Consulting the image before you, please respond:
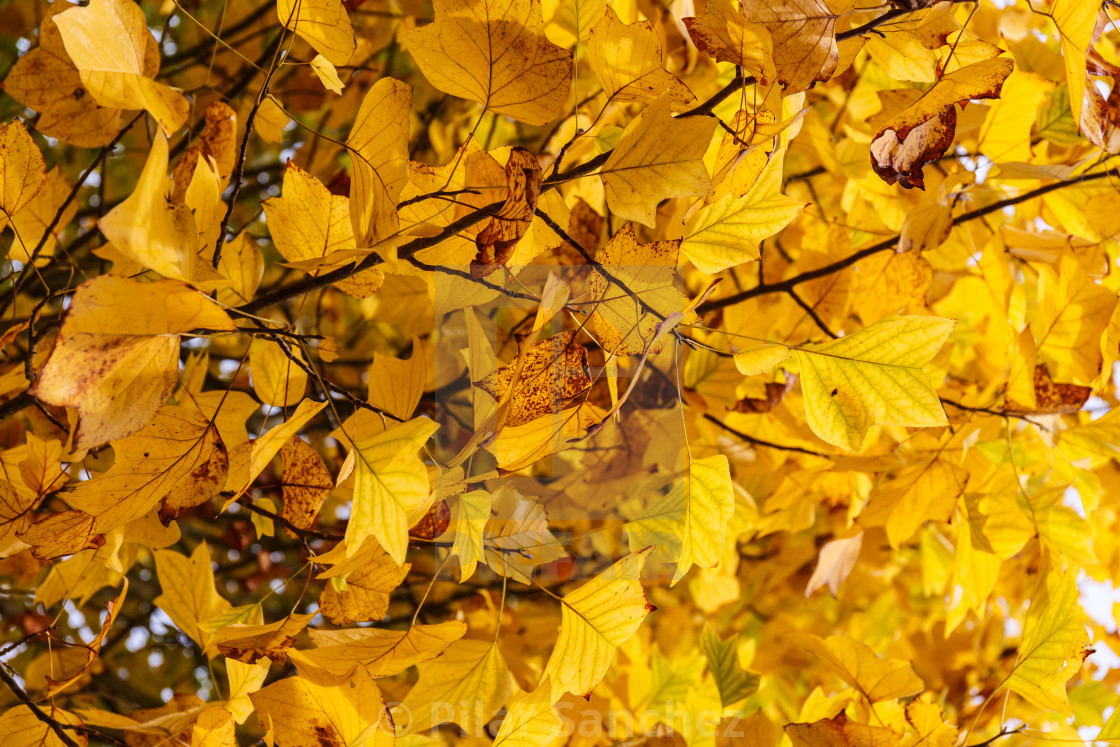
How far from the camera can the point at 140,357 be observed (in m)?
0.28

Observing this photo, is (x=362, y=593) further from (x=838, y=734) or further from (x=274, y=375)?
(x=838, y=734)

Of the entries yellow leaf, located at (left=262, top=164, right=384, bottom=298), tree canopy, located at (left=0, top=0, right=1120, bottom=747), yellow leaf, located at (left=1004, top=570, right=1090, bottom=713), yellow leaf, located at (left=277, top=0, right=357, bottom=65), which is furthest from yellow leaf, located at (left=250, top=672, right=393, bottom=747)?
yellow leaf, located at (left=1004, top=570, right=1090, bottom=713)

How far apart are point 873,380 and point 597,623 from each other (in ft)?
0.66

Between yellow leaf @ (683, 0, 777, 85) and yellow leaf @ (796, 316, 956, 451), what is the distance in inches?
5.7

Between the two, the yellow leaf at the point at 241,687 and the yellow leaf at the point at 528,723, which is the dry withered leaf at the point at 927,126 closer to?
the yellow leaf at the point at 528,723

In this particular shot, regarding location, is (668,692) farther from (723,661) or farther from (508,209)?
(508,209)

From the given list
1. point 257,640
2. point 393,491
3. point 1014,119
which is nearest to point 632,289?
point 393,491

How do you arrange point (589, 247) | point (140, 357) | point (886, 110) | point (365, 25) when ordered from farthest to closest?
point (365, 25), point (589, 247), point (886, 110), point (140, 357)

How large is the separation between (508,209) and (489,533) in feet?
0.78

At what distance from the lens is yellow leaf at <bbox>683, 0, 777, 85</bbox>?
336mm

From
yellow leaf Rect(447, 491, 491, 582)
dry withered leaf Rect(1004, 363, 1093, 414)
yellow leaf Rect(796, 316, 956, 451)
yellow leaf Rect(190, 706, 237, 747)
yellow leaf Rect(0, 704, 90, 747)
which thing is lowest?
yellow leaf Rect(0, 704, 90, 747)

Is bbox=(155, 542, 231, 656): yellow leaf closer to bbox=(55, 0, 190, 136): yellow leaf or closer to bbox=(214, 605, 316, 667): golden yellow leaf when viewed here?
bbox=(214, 605, 316, 667): golden yellow leaf

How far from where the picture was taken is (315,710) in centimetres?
41

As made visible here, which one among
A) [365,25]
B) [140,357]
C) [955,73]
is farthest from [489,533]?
[365,25]
